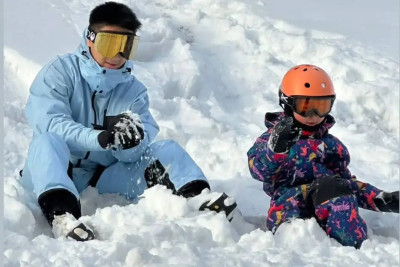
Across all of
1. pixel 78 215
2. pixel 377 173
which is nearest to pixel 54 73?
pixel 78 215

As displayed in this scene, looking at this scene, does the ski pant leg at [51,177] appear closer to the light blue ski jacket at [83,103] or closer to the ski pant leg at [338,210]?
the light blue ski jacket at [83,103]

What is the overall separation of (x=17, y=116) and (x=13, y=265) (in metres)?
2.33

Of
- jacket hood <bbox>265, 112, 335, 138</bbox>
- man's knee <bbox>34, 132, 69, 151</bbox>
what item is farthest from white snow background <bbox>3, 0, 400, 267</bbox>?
jacket hood <bbox>265, 112, 335, 138</bbox>

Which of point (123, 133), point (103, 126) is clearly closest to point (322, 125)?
point (123, 133)

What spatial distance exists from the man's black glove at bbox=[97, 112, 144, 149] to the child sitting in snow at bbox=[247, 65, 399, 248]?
0.62m

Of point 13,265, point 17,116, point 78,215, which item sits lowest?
point 17,116

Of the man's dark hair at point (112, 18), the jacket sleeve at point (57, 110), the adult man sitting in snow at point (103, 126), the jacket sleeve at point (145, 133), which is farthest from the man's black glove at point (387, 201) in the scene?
the man's dark hair at point (112, 18)

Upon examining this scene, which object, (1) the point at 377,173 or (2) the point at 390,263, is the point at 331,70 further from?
(2) the point at 390,263

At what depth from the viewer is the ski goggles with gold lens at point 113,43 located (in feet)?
12.4

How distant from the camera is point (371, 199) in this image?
379 centimetres

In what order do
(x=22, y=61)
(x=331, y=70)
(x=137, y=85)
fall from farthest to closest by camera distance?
(x=331, y=70)
(x=22, y=61)
(x=137, y=85)

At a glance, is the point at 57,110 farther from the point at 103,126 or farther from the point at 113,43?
the point at 113,43

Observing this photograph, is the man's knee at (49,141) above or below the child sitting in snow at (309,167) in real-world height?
below

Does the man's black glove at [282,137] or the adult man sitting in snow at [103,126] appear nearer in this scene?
the man's black glove at [282,137]
